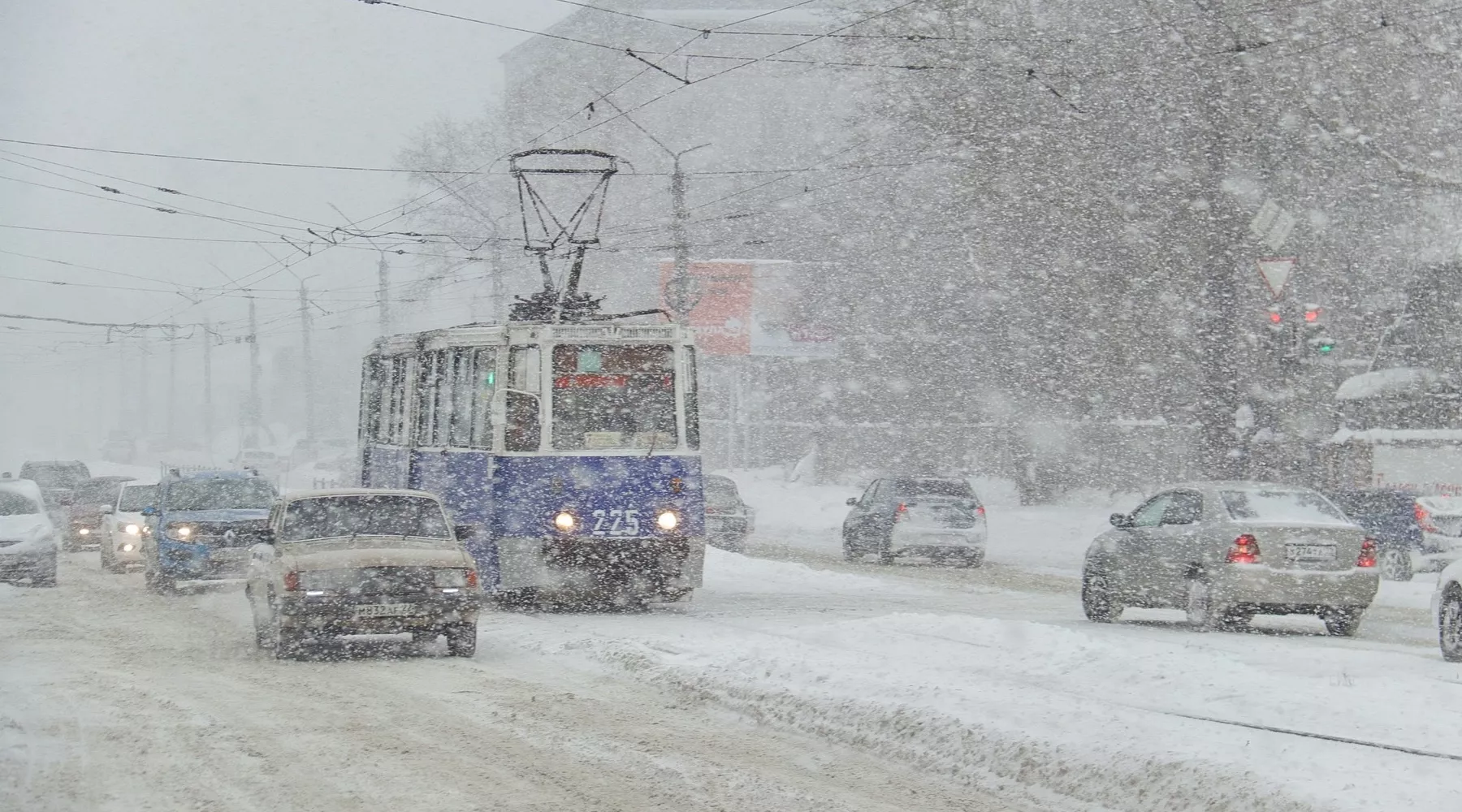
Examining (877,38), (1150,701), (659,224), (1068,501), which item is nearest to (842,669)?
(1150,701)

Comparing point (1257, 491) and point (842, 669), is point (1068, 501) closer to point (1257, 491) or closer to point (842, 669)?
point (1257, 491)

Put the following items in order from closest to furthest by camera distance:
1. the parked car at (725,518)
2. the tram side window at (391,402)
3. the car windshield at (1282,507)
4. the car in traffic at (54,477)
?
the car windshield at (1282,507) < the tram side window at (391,402) < the parked car at (725,518) < the car in traffic at (54,477)

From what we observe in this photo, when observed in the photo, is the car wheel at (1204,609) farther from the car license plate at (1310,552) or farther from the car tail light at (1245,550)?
the car license plate at (1310,552)

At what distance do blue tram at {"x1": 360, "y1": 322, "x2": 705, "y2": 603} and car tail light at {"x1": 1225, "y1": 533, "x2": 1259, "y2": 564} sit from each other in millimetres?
5434

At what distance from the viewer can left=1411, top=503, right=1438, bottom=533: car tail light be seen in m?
24.6

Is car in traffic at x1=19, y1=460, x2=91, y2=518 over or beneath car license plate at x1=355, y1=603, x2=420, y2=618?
over

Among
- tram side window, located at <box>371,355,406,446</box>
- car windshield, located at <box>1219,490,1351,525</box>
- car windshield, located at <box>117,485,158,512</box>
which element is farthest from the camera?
car windshield, located at <box>117,485,158,512</box>

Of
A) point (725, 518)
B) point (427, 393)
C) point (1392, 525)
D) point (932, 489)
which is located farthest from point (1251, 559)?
point (725, 518)

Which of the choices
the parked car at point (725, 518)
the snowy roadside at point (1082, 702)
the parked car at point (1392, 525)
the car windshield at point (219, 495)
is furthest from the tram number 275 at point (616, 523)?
the parked car at point (725, 518)

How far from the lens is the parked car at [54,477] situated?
37.2 metres

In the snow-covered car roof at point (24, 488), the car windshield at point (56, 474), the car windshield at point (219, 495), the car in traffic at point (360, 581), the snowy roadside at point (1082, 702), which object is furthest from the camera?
the car windshield at point (56, 474)

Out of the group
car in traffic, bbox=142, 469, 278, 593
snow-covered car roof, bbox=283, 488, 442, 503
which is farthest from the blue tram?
car in traffic, bbox=142, 469, 278, 593

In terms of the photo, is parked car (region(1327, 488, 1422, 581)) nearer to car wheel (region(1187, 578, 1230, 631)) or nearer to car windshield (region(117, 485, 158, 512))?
car wheel (region(1187, 578, 1230, 631))

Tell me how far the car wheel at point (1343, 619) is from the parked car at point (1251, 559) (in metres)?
0.01
